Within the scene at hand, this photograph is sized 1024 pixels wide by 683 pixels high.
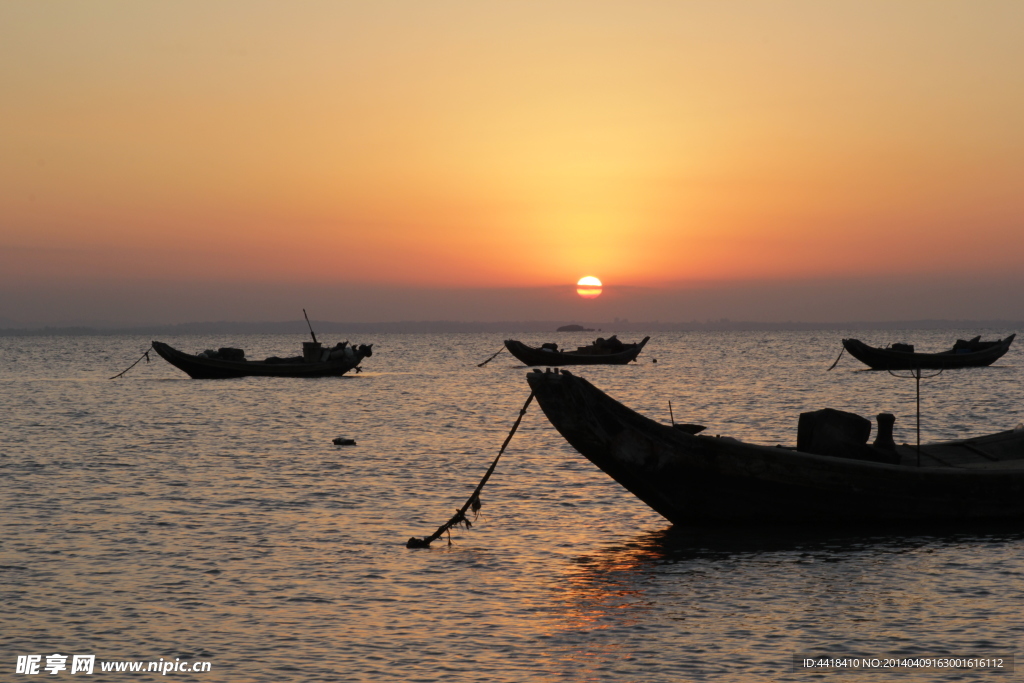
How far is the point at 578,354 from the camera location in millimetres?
75438

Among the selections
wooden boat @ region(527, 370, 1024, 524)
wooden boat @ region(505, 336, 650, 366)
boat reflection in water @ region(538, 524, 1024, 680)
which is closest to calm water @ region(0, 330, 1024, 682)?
boat reflection in water @ region(538, 524, 1024, 680)

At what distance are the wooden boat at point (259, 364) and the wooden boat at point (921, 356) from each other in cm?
3287

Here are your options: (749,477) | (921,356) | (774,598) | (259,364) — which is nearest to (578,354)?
(921,356)

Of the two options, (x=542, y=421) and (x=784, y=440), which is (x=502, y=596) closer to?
(x=784, y=440)

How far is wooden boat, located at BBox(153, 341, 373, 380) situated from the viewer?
55.4m

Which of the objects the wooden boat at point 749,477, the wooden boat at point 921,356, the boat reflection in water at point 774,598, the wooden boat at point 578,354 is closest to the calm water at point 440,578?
the boat reflection in water at point 774,598

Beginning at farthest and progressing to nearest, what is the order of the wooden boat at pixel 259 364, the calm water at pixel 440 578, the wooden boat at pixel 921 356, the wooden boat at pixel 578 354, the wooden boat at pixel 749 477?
the wooden boat at pixel 578 354, the wooden boat at pixel 921 356, the wooden boat at pixel 259 364, the wooden boat at pixel 749 477, the calm water at pixel 440 578

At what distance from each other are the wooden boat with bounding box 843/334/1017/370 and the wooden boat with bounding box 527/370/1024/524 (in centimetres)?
5130

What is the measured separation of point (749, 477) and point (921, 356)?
5755cm

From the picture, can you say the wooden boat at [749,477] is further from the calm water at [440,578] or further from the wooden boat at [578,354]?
the wooden boat at [578,354]

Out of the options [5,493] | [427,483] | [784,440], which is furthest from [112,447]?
[784,440]

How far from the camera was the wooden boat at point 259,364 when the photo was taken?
5541 cm

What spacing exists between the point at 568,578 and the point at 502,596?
1.11m

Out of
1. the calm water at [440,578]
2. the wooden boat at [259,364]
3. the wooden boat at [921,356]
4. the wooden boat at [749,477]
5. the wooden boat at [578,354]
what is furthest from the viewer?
the wooden boat at [578,354]
